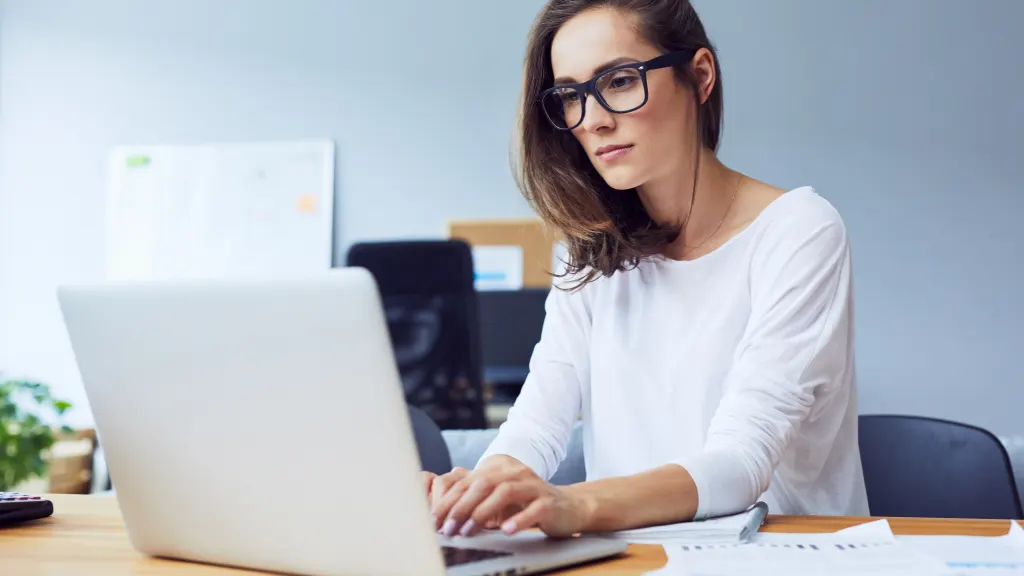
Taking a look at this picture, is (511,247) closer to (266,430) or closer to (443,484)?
(443,484)

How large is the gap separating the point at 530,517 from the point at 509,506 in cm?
3

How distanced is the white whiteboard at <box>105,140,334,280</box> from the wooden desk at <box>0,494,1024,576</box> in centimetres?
298

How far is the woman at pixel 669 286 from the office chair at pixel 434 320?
1.36m

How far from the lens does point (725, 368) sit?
1.30 m

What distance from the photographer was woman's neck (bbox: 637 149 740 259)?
1.39 meters

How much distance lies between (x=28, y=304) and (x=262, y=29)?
1.57 metres

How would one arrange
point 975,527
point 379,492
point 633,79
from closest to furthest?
point 379,492, point 975,527, point 633,79

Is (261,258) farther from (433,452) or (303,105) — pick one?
(433,452)

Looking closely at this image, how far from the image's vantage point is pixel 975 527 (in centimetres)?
88

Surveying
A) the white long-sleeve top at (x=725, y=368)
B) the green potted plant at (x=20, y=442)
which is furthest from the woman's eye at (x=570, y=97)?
the green potted plant at (x=20, y=442)

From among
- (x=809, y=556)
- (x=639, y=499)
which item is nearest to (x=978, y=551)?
(x=809, y=556)

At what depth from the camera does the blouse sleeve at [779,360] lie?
38.7 inches

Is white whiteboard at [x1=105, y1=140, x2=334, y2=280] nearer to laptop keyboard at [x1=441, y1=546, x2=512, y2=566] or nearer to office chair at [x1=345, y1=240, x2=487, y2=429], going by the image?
office chair at [x1=345, y1=240, x2=487, y2=429]

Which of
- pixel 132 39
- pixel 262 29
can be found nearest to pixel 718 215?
pixel 262 29
